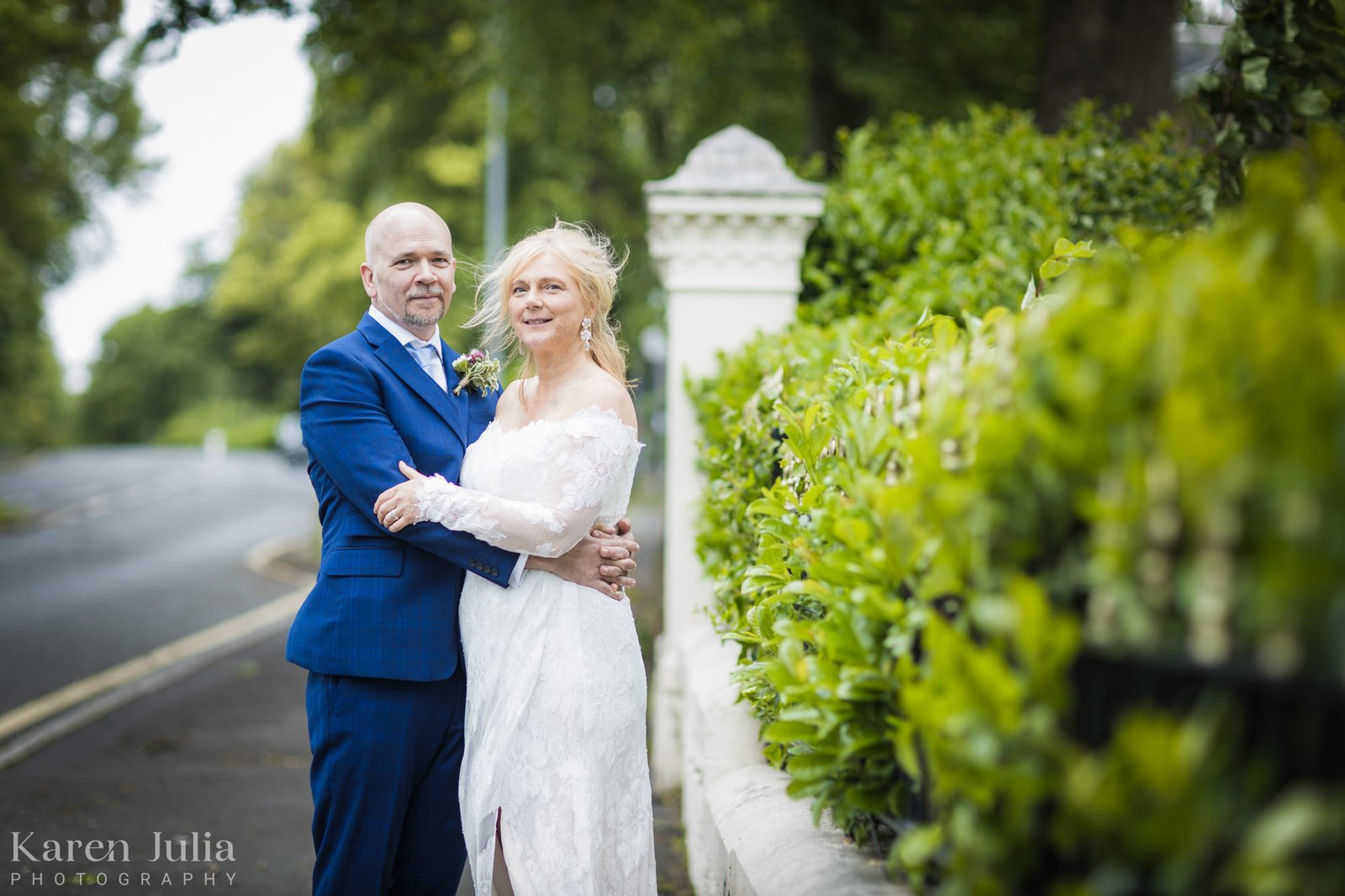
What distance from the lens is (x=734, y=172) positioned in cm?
558

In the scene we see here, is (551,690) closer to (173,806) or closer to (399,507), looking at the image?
(399,507)

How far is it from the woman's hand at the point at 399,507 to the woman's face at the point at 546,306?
58 cm

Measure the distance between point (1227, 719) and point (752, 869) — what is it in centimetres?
150

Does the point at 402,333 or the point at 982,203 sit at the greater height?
the point at 982,203

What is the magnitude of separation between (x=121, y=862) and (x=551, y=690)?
2578 millimetres

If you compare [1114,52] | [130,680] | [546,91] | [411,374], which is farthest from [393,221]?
[546,91]

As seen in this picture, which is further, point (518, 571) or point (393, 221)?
point (393, 221)

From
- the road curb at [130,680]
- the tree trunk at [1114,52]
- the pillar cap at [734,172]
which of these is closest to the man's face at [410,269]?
the pillar cap at [734,172]

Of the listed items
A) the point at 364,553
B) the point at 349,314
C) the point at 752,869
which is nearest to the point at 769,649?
the point at 752,869

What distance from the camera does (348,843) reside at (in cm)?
322

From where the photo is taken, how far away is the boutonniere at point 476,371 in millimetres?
3633

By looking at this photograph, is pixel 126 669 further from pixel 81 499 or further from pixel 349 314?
pixel 81 499

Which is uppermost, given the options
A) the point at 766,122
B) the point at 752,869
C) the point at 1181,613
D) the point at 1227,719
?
the point at 766,122

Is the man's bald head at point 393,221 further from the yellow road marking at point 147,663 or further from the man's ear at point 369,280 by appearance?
the yellow road marking at point 147,663
